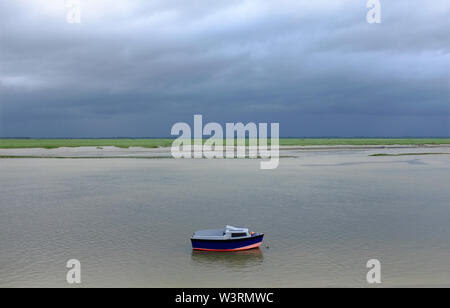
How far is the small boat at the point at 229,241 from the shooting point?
20.0 meters

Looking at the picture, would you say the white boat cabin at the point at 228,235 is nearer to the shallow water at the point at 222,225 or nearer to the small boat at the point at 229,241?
the small boat at the point at 229,241

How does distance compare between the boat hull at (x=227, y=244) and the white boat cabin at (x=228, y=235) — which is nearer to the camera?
the boat hull at (x=227, y=244)

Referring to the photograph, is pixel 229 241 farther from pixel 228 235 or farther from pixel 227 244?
pixel 228 235

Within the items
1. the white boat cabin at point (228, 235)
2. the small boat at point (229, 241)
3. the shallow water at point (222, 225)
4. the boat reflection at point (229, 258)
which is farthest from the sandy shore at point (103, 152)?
the boat reflection at point (229, 258)

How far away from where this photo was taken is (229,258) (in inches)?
766

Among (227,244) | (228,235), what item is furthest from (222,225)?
(227,244)

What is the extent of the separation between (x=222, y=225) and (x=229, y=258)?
226 inches

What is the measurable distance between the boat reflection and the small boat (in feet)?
0.73

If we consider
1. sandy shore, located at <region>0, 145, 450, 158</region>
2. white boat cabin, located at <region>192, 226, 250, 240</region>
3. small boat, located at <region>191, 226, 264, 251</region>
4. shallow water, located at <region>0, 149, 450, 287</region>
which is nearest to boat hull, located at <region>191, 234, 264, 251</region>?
small boat, located at <region>191, 226, 264, 251</region>

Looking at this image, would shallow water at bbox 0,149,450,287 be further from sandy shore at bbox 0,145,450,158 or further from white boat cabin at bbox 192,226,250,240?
sandy shore at bbox 0,145,450,158

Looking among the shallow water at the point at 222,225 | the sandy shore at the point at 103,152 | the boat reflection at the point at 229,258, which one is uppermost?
the sandy shore at the point at 103,152

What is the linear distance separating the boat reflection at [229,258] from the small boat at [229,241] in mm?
222
